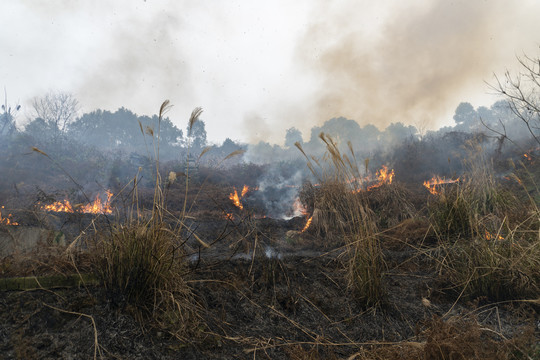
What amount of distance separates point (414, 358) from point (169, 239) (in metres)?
1.73

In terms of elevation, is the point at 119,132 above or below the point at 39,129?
above

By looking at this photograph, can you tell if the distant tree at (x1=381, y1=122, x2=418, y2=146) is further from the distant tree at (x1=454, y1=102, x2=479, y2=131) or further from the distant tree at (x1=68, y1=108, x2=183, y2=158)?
the distant tree at (x1=68, y1=108, x2=183, y2=158)

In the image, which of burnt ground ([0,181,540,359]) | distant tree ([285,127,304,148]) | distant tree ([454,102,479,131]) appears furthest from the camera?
distant tree ([285,127,304,148])

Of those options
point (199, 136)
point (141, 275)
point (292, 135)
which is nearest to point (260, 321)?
point (141, 275)

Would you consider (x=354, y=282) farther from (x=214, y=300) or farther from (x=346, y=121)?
(x=346, y=121)

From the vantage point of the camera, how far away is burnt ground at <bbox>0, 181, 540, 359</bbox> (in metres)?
1.69

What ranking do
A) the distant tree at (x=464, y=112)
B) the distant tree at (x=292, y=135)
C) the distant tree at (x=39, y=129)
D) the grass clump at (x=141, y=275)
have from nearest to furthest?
the grass clump at (x=141, y=275) → the distant tree at (x=39, y=129) → the distant tree at (x=464, y=112) → the distant tree at (x=292, y=135)

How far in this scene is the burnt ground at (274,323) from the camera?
1691mm

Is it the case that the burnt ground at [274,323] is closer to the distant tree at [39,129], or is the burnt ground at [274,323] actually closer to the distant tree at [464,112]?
the distant tree at [39,129]

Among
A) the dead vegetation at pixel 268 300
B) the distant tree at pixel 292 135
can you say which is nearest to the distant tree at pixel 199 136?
the distant tree at pixel 292 135

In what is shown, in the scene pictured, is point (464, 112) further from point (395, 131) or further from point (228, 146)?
point (228, 146)

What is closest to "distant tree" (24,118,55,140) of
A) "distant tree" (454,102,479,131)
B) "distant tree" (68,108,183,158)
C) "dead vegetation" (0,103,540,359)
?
"distant tree" (68,108,183,158)

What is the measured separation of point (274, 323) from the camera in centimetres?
248

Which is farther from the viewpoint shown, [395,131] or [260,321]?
[395,131]
